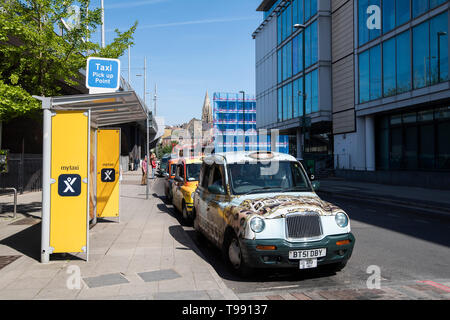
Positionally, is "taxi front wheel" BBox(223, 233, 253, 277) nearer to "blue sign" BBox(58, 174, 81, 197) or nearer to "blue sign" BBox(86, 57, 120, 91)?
"blue sign" BBox(58, 174, 81, 197)

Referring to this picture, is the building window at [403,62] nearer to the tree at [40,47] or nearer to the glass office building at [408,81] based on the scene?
the glass office building at [408,81]

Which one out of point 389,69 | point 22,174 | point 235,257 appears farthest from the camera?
point 389,69

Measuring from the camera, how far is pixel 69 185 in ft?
21.1

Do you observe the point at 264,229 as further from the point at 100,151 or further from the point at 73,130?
the point at 100,151

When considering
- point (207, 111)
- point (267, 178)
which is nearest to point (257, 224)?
point (267, 178)

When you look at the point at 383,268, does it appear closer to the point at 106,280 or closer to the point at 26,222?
the point at 106,280

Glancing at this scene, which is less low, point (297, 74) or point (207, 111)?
point (207, 111)

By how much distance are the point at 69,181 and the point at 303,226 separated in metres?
3.94

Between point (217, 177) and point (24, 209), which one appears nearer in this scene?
point (217, 177)

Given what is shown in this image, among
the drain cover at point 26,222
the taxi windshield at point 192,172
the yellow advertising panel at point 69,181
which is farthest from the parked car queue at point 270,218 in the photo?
the drain cover at point 26,222

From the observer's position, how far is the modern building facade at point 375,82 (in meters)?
22.1

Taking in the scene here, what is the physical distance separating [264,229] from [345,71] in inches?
1137

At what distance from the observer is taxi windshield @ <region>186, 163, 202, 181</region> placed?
39.2ft

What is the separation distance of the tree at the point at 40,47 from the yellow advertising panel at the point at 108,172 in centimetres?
189
